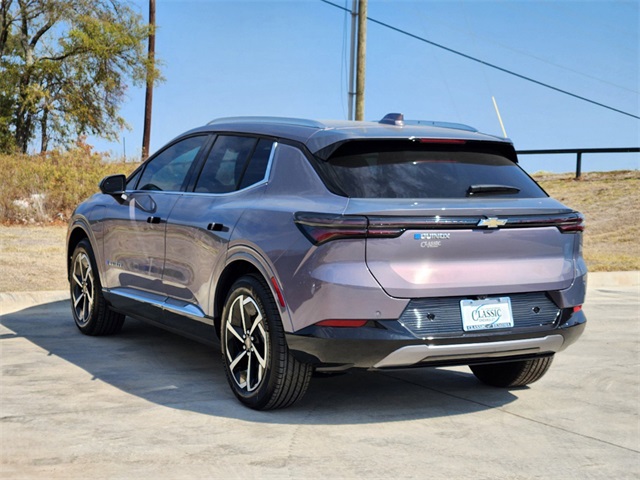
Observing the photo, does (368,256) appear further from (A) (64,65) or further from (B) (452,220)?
(A) (64,65)

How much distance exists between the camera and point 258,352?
19.1 feet

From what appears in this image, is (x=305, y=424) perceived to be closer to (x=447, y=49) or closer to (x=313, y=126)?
(x=313, y=126)

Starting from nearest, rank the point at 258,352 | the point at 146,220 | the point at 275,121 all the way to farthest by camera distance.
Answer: the point at 258,352
the point at 275,121
the point at 146,220

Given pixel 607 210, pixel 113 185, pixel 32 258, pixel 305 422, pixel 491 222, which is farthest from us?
pixel 607 210

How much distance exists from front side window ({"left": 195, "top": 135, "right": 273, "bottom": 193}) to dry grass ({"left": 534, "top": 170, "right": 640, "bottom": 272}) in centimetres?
958

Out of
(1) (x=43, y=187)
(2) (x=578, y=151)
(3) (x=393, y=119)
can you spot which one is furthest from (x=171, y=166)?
(2) (x=578, y=151)

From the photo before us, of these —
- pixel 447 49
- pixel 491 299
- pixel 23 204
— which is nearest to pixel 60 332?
pixel 491 299

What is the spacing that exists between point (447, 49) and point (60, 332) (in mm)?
22627

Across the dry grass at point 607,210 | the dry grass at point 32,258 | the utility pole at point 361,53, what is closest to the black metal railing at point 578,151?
the dry grass at point 607,210

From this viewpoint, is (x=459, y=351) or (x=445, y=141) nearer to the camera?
(x=459, y=351)

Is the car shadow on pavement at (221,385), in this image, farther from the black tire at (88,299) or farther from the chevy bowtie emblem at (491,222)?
the chevy bowtie emblem at (491,222)

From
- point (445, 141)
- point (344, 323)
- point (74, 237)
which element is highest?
point (445, 141)

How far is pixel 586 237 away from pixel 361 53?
673cm

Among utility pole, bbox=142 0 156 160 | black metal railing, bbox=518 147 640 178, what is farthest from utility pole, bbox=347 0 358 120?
utility pole, bbox=142 0 156 160
